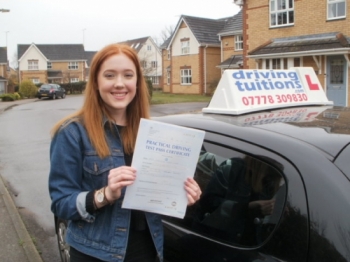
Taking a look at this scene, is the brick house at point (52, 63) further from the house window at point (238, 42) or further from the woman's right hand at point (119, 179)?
the woman's right hand at point (119, 179)

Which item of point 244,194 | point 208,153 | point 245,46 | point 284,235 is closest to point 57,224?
point 208,153

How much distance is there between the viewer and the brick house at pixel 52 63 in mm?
69688

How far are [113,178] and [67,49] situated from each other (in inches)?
2970

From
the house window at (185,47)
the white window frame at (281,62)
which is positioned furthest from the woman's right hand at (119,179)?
the house window at (185,47)

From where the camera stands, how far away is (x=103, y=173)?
1.92 metres

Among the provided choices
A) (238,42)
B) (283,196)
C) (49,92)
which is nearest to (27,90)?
(49,92)

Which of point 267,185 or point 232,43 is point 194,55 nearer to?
point 232,43

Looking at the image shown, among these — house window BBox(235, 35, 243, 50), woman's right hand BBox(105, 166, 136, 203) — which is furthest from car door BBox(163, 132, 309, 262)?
house window BBox(235, 35, 243, 50)

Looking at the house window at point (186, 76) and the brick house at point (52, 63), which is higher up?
the brick house at point (52, 63)

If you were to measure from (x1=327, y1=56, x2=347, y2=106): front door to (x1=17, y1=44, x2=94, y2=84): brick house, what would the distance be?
178 feet

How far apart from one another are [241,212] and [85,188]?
76cm

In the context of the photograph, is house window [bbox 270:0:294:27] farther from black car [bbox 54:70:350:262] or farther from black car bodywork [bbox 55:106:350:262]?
black car bodywork [bbox 55:106:350:262]

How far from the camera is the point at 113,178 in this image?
5.71 ft

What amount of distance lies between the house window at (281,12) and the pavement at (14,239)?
19279mm
